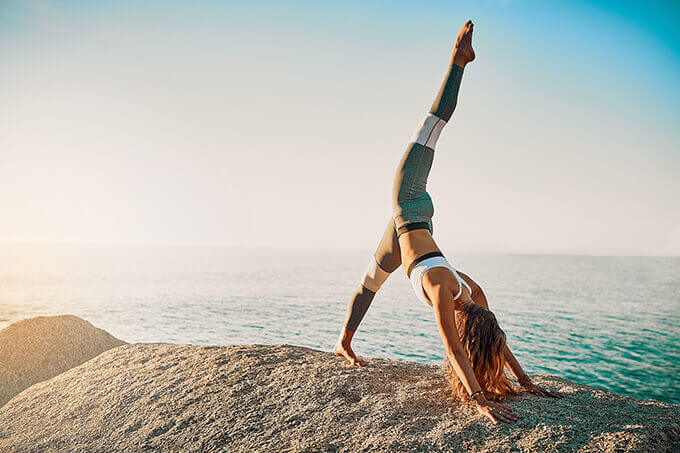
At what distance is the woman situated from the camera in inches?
125

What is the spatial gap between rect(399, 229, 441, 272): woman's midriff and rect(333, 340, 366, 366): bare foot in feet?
3.29

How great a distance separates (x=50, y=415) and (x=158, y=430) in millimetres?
1390

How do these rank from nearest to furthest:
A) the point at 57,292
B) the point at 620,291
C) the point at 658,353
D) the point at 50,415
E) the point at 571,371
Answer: the point at 50,415
the point at 571,371
the point at 658,353
the point at 57,292
the point at 620,291

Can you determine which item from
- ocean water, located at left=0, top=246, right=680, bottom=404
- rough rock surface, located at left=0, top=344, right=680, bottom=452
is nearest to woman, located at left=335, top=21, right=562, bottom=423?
rough rock surface, located at left=0, top=344, right=680, bottom=452

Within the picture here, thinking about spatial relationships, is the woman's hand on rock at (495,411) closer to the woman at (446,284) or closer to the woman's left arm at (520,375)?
the woman at (446,284)

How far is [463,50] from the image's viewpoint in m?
3.84

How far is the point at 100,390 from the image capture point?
4.30 m

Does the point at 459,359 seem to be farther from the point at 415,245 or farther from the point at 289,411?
the point at 289,411

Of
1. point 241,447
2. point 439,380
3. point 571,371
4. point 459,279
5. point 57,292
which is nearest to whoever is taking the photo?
point 241,447

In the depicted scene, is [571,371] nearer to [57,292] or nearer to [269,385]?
[269,385]

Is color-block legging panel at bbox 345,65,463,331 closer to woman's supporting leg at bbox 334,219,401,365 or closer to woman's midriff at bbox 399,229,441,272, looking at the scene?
woman's midriff at bbox 399,229,441,272

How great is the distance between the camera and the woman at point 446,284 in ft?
10.4

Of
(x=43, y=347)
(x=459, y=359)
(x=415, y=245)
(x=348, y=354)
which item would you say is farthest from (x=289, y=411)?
(x=43, y=347)

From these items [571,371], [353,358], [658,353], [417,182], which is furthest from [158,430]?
[658,353]
